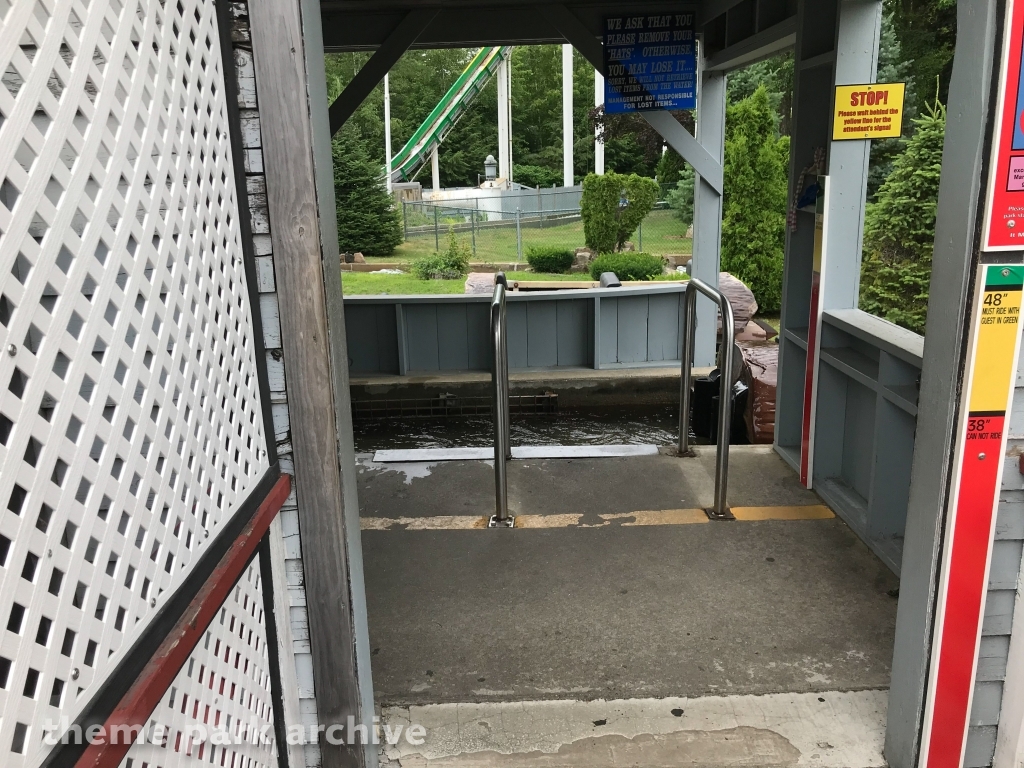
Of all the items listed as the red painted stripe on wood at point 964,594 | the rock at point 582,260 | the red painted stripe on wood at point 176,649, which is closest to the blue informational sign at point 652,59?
the red painted stripe on wood at point 964,594

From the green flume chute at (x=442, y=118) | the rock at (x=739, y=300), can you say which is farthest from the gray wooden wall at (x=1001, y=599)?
the green flume chute at (x=442, y=118)

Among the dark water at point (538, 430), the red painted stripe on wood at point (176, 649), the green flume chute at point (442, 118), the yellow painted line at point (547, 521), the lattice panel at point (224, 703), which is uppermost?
the green flume chute at point (442, 118)

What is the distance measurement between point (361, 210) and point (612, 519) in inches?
734

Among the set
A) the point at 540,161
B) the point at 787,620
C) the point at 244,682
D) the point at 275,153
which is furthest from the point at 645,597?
the point at 540,161

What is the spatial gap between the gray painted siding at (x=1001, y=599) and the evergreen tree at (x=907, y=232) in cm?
339

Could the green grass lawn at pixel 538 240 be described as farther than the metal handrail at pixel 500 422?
Yes

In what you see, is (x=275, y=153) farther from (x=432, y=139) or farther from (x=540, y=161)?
(x=540, y=161)

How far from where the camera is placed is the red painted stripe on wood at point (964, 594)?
209cm

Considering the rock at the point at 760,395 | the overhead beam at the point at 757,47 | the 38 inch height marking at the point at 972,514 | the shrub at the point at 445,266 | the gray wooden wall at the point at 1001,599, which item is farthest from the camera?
the shrub at the point at 445,266

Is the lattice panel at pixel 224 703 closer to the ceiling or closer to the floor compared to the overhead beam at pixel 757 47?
closer to the floor

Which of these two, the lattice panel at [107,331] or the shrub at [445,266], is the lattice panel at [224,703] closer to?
the lattice panel at [107,331]

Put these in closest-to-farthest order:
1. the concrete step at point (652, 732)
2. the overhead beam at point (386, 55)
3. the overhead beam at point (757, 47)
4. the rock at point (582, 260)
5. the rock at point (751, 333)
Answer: the concrete step at point (652, 732) < the overhead beam at point (757, 47) < the overhead beam at point (386, 55) < the rock at point (751, 333) < the rock at point (582, 260)

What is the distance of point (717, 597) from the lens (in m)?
3.27

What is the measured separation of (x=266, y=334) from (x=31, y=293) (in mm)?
988
